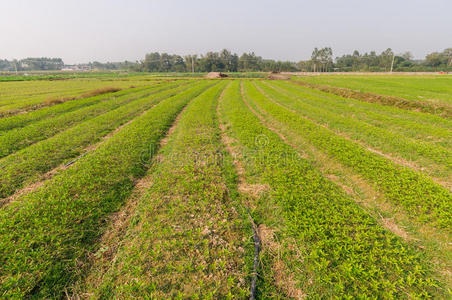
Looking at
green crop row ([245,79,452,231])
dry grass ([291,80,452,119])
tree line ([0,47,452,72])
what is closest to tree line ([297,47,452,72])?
tree line ([0,47,452,72])

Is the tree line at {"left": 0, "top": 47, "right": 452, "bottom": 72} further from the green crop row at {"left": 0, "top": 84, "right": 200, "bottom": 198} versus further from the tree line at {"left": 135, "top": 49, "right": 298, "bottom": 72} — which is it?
the green crop row at {"left": 0, "top": 84, "right": 200, "bottom": 198}

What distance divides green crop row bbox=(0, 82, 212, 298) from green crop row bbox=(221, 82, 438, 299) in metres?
5.11

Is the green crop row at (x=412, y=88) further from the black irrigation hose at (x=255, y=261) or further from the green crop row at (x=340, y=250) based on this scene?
the black irrigation hose at (x=255, y=261)

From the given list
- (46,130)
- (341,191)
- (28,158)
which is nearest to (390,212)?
(341,191)

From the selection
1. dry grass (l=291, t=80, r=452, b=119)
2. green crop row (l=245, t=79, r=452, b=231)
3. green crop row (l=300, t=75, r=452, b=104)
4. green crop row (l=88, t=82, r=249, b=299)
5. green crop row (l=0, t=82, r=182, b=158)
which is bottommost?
green crop row (l=88, t=82, r=249, b=299)

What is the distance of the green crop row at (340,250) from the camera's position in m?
3.65

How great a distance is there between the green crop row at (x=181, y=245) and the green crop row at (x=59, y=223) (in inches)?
37.8

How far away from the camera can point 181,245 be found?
4.49m

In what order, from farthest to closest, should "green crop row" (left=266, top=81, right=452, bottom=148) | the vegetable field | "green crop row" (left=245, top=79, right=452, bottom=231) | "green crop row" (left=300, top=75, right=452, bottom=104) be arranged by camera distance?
"green crop row" (left=300, top=75, right=452, bottom=104) → "green crop row" (left=266, top=81, right=452, bottom=148) → "green crop row" (left=245, top=79, right=452, bottom=231) → the vegetable field

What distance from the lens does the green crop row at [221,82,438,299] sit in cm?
365

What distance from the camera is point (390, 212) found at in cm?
600

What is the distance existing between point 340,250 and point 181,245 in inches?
145

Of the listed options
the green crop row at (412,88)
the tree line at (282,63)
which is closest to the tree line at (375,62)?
the tree line at (282,63)

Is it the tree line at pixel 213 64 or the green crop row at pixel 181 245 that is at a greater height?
the tree line at pixel 213 64
